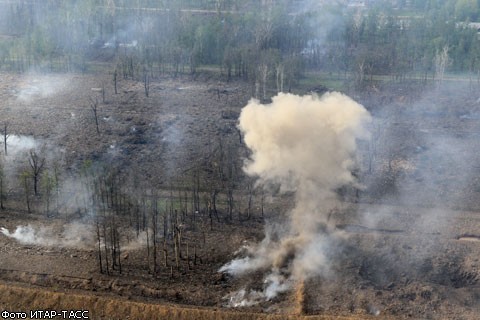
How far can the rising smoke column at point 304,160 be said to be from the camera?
39.5 m

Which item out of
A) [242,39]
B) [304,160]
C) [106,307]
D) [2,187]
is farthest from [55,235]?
[242,39]

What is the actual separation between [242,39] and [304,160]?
45376mm

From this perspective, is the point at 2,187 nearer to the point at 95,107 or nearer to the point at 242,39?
the point at 95,107

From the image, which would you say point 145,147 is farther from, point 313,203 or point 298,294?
point 298,294

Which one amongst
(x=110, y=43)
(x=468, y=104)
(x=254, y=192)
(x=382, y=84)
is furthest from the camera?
(x=110, y=43)

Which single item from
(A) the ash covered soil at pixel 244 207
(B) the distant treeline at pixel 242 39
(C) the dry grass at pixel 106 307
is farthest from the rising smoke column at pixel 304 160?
(B) the distant treeline at pixel 242 39

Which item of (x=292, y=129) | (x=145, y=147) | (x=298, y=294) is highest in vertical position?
(x=292, y=129)

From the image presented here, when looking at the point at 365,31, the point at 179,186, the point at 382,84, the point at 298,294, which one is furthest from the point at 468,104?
the point at 298,294

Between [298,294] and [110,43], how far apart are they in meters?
61.3

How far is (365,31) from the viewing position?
88.7m

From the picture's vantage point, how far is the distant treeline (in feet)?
247

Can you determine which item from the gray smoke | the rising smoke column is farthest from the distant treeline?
the gray smoke

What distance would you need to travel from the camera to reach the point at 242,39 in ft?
277

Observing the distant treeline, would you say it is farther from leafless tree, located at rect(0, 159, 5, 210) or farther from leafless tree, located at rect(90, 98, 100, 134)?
leafless tree, located at rect(0, 159, 5, 210)
